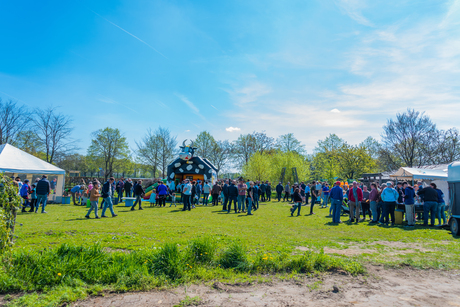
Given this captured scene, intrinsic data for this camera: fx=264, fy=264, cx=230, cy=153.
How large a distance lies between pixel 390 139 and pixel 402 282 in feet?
112

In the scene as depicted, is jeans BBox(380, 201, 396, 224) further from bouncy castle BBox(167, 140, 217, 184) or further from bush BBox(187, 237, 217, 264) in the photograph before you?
bouncy castle BBox(167, 140, 217, 184)

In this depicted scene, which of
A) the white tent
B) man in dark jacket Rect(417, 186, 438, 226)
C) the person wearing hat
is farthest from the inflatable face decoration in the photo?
man in dark jacket Rect(417, 186, 438, 226)

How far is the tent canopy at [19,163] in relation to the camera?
14.1m

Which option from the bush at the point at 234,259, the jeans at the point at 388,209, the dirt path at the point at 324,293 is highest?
the jeans at the point at 388,209

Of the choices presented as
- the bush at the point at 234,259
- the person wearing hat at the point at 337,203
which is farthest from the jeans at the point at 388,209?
the bush at the point at 234,259

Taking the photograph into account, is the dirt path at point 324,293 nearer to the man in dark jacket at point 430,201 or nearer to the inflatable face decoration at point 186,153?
the man in dark jacket at point 430,201

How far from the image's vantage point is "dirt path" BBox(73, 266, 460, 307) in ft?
11.4

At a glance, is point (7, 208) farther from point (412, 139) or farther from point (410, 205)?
point (412, 139)

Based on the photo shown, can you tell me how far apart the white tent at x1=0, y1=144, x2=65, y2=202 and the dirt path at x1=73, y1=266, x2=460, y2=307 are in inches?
566

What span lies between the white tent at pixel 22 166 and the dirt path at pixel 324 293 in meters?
14.4

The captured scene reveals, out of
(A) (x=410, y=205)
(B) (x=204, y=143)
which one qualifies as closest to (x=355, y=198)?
(A) (x=410, y=205)

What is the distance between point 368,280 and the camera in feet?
14.0

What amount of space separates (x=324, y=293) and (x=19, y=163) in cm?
1728

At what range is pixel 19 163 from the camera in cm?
1484
